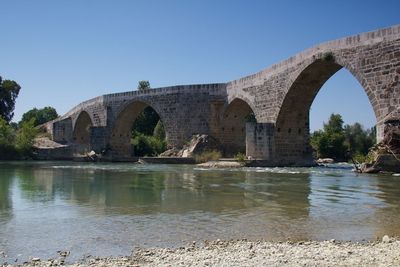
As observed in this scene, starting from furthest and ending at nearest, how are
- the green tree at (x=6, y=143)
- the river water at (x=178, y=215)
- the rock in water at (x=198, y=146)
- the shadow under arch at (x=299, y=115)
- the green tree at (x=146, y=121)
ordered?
the green tree at (x=146, y=121) → the green tree at (x=6, y=143) → the rock in water at (x=198, y=146) → the shadow under arch at (x=299, y=115) → the river water at (x=178, y=215)

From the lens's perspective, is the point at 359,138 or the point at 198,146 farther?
the point at 359,138

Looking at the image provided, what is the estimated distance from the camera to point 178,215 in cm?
800

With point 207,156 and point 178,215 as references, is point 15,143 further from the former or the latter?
point 178,215

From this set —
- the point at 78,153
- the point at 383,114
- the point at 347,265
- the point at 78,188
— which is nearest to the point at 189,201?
the point at 78,188

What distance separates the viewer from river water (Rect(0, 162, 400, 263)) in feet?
19.9

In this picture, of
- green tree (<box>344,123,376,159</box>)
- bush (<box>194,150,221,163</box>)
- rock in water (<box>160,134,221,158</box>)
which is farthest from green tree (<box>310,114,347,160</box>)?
bush (<box>194,150,221,163</box>)

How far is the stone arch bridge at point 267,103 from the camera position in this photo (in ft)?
49.7

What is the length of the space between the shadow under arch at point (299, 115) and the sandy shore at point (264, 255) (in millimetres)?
14077

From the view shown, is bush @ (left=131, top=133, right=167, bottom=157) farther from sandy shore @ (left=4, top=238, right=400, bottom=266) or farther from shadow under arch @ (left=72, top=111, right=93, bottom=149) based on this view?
sandy shore @ (left=4, top=238, right=400, bottom=266)

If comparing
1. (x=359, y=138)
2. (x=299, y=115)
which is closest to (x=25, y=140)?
(x=299, y=115)

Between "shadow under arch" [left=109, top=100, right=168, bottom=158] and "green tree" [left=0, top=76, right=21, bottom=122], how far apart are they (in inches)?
687

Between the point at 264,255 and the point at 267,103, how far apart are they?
59.1 feet

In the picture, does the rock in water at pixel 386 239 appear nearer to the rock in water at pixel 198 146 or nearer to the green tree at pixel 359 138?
the rock in water at pixel 198 146

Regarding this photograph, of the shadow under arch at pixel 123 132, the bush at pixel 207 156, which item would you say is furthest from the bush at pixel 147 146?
the bush at pixel 207 156
